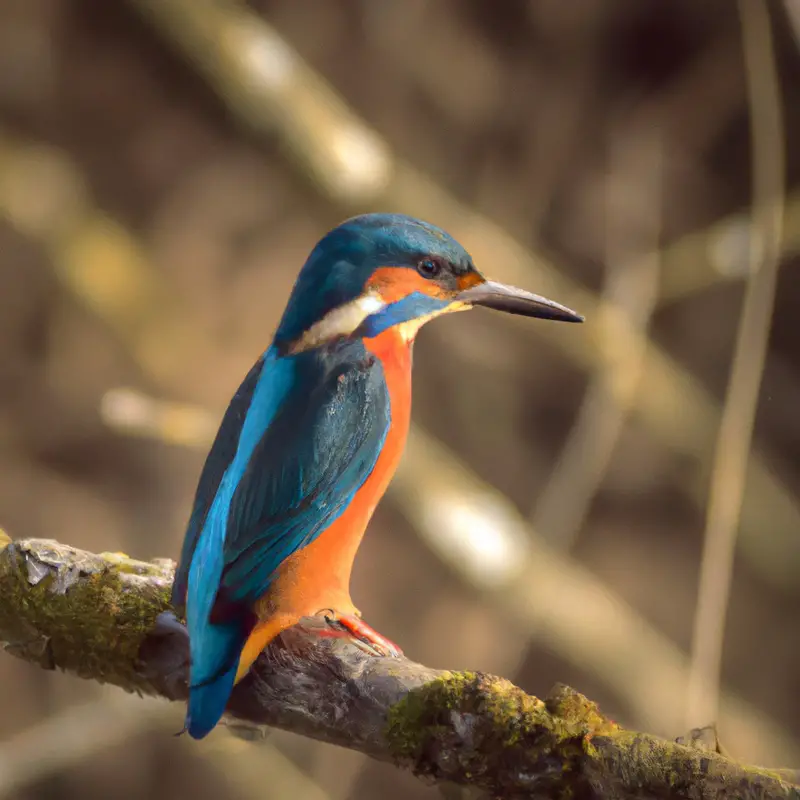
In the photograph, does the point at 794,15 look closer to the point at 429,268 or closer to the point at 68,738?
the point at 429,268

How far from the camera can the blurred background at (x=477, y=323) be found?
2125 millimetres

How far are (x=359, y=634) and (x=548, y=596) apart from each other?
127 cm

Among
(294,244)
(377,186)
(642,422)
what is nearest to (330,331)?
(377,186)

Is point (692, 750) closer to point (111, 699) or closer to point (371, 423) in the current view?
point (371, 423)

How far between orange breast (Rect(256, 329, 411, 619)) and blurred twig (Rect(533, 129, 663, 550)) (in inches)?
50.0

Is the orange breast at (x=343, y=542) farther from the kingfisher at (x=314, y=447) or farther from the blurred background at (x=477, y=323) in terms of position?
the blurred background at (x=477, y=323)

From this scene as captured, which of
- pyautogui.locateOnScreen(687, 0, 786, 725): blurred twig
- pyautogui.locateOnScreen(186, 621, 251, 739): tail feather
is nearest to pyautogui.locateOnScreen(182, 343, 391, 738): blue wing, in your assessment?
pyautogui.locateOnScreen(186, 621, 251, 739): tail feather

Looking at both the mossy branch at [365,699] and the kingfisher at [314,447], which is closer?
the mossy branch at [365,699]

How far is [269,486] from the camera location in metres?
0.91

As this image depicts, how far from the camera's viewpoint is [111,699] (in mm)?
1917

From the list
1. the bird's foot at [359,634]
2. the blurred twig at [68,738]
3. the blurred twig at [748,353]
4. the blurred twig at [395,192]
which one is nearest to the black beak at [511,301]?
the bird's foot at [359,634]

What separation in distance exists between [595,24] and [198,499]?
188cm

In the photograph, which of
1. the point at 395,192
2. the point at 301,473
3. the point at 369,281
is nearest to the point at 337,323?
the point at 369,281

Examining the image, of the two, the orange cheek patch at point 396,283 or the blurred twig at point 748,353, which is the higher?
the blurred twig at point 748,353
